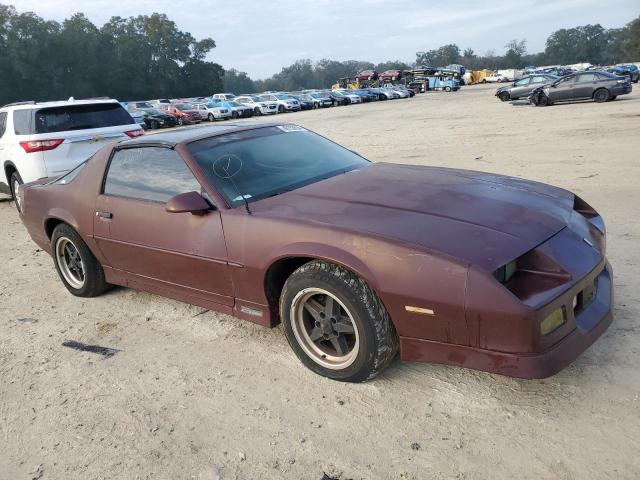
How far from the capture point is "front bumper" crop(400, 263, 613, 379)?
2447mm

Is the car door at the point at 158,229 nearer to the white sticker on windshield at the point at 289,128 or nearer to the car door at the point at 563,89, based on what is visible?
the white sticker on windshield at the point at 289,128

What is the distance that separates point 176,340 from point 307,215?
144cm

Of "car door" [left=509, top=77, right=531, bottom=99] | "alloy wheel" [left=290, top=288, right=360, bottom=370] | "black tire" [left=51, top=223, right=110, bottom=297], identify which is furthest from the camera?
"car door" [left=509, top=77, right=531, bottom=99]

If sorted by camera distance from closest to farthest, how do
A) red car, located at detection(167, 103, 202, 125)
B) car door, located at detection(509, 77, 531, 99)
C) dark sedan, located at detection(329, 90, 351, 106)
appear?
car door, located at detection(509, 77, 531, 99) → red car, located at detection(167, 103, 202, 125) → dark sedan, located at detection(329, 90, 351, 106)

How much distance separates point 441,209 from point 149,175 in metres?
2.16

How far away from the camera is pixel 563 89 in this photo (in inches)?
885

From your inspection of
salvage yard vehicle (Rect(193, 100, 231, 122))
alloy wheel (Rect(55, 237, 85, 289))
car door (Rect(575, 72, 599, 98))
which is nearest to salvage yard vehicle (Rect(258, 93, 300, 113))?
salvage yard vehicle (Rect(193, 100, 231, 122))

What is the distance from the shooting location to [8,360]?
3.71m

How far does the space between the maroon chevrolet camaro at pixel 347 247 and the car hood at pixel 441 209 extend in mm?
11

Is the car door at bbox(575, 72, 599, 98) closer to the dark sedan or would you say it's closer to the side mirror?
the side mirror

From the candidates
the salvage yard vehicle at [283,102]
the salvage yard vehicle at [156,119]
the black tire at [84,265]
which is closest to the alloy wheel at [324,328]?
the black tire at [84,265]

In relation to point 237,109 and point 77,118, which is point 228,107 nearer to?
point 237,109

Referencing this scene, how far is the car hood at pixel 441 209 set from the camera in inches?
104

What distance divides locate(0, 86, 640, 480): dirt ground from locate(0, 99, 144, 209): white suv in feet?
13.4
